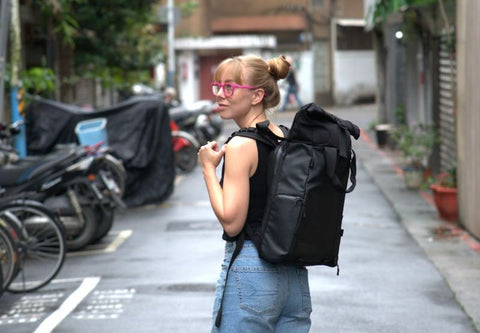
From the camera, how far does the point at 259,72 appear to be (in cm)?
431

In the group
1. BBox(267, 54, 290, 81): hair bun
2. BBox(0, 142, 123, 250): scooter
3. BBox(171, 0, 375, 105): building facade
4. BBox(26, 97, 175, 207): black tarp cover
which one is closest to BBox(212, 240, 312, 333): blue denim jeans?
BBox(267, 54, 290, 81): hair bun

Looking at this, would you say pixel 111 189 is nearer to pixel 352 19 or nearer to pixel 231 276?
pixel 231 276

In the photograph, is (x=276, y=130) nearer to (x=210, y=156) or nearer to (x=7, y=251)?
(x=210, y=156)

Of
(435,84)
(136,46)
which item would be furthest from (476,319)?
(136,46)

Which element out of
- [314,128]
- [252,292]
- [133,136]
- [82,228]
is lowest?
[82,228]

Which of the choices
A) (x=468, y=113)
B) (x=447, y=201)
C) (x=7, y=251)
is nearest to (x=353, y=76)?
(x=447, y=201)

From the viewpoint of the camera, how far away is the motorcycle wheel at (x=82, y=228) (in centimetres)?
1102

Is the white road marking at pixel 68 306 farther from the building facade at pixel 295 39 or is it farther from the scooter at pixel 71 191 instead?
the building facade at pixel 295 39

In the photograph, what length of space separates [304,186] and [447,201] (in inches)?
363

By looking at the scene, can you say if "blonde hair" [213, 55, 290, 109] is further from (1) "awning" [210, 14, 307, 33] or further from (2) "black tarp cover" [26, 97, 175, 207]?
(1) "awning" [210, 14, 307, 33]

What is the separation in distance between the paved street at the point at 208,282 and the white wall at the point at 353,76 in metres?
31.5

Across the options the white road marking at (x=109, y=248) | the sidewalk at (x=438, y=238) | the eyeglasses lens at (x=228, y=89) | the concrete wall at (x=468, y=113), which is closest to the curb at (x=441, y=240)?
the sidewalk at (x=438, y=238)

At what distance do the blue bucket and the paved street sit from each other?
1.25 meters

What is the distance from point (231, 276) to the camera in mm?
4246
